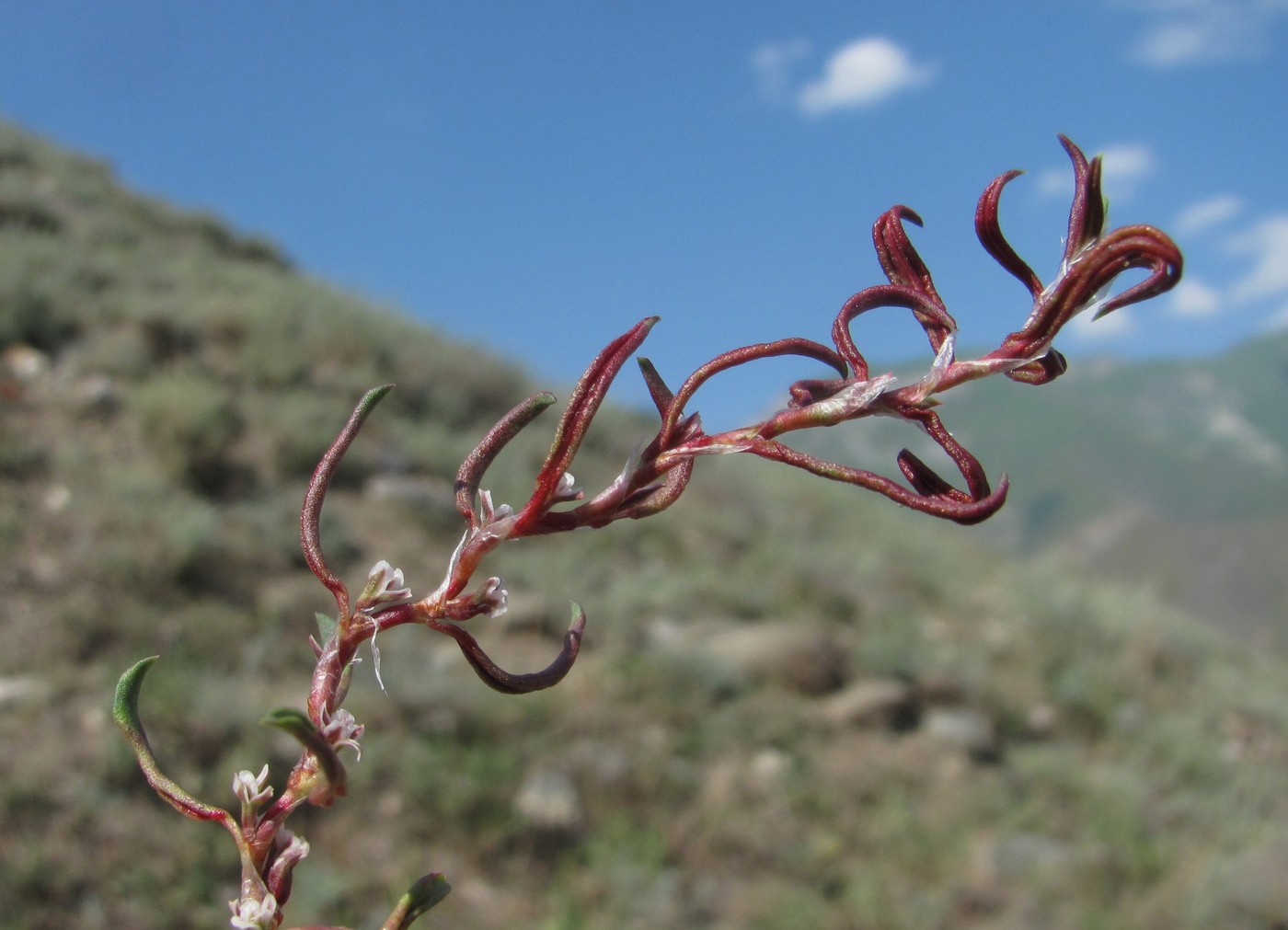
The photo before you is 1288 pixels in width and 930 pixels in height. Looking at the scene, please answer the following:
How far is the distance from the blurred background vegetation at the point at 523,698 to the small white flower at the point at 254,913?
4431 mm

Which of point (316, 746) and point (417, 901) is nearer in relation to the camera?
point (316, 746)

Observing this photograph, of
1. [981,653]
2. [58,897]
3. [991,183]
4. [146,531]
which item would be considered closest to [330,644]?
[991,183]

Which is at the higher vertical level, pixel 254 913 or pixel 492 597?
pixel 492 597


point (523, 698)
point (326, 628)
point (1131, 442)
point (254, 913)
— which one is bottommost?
point (254, 913)

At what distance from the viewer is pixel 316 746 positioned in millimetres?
476

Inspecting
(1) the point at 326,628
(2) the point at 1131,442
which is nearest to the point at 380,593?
(1) the point at 326,628

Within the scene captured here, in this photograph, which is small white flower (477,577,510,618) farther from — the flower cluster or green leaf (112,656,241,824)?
green leaf (112,656,241,824)

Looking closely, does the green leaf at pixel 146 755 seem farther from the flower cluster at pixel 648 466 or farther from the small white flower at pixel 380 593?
the small white flower at pixel 380 593

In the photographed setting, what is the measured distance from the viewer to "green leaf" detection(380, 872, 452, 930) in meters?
0.61

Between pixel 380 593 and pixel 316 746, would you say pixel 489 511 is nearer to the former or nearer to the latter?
pixel 380 593

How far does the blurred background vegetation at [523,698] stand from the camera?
5.06m

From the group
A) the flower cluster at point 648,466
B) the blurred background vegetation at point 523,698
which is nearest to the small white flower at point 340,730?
the flower cluster at point 648,466

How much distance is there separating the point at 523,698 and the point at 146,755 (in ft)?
18.7

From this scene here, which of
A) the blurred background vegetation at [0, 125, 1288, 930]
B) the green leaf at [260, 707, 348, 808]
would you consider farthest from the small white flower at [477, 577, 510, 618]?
the blurred background vegetation at [0, 125, 1288, 930]
